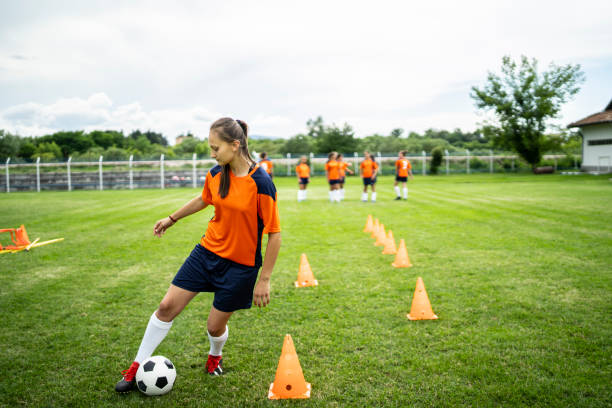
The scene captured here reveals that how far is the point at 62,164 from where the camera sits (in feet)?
109

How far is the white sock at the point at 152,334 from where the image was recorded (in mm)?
3219

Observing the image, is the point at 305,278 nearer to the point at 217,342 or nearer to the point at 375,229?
the point at 217,342

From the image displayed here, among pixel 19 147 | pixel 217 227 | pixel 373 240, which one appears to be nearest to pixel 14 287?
pixel 217 227

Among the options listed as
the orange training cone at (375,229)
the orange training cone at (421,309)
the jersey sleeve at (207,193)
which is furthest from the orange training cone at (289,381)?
the orange training cone at (375,229)

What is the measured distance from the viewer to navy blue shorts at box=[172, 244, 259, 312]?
311 centimetres

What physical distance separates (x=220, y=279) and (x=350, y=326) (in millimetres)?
2030

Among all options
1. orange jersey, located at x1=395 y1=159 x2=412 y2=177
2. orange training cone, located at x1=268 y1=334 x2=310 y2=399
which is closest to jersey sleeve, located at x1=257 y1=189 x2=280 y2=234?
orange training cone, located at x1=268 y1=334 x2=310 y2=399

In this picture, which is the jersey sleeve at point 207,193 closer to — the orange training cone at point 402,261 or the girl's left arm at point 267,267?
the girl's left arm at point 267,267

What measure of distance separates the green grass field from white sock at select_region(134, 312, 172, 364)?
349 mm

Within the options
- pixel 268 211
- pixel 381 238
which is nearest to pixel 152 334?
pixel 268 211

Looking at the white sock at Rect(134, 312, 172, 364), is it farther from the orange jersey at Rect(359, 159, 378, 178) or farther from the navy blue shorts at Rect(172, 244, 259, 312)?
the orange jersey at Rect(359, 159, 378, 178)

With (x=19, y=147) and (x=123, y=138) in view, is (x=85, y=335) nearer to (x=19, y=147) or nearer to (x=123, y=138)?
(x=19, y=147)

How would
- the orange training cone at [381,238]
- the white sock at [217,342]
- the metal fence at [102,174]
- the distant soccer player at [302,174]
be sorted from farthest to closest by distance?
the metal fence at [102,174]
the distant soccer player at [302,174]
the orange training cone at [381,238]
the white sock at [217,342]

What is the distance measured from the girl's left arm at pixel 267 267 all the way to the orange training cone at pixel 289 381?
0.62m
